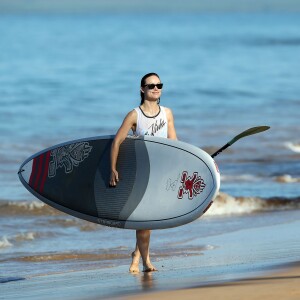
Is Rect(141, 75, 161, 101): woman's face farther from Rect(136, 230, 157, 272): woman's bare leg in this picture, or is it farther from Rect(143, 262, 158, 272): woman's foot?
Rect(143, 262, 158, 272): woman's foot

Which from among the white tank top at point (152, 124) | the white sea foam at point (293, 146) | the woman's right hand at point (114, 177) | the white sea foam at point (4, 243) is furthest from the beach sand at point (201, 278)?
the white sea foam at point (293, 146)

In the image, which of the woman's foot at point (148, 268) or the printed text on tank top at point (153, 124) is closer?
the printed text on tank top at point (153, 124)

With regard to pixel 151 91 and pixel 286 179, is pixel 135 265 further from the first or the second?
pixel 286 179

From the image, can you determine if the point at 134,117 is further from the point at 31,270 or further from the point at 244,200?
the point at 244,200

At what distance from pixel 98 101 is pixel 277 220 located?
16.3m

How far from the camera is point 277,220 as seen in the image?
384 inches

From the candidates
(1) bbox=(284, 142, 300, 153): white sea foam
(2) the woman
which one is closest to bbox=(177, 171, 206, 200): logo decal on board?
(2) the woman

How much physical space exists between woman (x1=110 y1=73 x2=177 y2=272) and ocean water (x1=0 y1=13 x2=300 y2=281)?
0.73m

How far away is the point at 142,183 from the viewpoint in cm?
716

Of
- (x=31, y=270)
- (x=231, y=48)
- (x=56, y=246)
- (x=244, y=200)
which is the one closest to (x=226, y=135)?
(x=244, y=200)

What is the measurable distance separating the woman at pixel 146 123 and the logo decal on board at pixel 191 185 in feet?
0.94

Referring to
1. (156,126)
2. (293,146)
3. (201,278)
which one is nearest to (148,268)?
(201,278)

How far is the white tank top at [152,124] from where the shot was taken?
691 cm

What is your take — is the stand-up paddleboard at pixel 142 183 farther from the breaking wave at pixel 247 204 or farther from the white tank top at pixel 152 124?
the breaking wave at pixel 247 204
